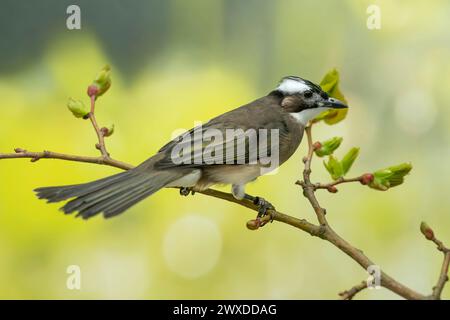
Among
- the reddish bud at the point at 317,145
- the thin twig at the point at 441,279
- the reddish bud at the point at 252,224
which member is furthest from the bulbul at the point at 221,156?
the thin twig at the point at 441,279

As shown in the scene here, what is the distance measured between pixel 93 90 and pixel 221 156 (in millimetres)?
487

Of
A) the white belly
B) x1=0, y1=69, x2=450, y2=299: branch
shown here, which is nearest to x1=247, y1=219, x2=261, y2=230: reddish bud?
x1=0, y1=69, x2=450, y2=299: branch

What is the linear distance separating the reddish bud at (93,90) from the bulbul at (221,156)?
0.61 ft

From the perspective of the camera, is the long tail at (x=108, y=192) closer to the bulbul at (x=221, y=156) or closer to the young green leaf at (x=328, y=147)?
the bulbul at (x=221, y=156)

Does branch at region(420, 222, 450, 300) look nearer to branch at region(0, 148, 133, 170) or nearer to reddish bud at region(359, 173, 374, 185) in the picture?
reddish bud at region(359, 173, 374, 185)

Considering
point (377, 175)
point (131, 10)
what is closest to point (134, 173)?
point (377, 175)

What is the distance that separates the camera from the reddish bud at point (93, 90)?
1195 mm

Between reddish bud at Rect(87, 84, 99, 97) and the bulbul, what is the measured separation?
185 mm

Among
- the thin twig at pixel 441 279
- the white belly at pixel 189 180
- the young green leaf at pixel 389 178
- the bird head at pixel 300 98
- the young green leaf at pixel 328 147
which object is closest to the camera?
the thin twig at pixel 441 279

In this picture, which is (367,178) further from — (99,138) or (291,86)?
(291,86)

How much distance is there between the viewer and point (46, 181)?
217 centimetres

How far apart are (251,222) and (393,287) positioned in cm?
28

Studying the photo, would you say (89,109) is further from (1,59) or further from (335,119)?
(1,59)

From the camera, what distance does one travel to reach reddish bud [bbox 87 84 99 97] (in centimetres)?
120
